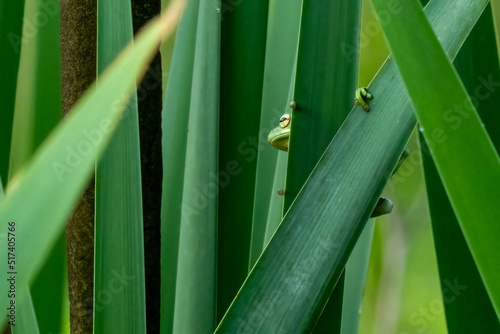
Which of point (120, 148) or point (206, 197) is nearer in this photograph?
point (120, 148)

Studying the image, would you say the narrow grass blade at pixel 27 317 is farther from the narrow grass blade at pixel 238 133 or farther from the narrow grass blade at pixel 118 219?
the narrow grass blade at pixel 238 133

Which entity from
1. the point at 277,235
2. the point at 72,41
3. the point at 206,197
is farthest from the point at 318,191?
the point at 72,41

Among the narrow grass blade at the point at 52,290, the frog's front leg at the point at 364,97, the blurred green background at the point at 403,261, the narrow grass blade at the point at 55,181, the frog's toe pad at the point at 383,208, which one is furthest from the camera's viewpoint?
the blurred green background at the point at 403,261

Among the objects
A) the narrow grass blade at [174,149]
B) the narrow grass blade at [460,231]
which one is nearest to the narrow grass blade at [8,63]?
the narrow grass blade at [174,149]

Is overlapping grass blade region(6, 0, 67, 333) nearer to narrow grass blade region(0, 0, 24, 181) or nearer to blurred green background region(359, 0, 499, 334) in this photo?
narrow grass blade region(0, 0, 24, 181)

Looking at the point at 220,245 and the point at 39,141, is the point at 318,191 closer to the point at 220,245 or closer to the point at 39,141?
the point at 220,245

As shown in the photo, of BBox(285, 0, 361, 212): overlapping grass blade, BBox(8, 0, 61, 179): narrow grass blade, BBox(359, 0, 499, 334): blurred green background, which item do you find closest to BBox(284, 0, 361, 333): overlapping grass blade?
BBox(285, 0, 361, 212): overlapping grass blade

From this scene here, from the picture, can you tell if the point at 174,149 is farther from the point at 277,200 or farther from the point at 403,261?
the point at 403,261
